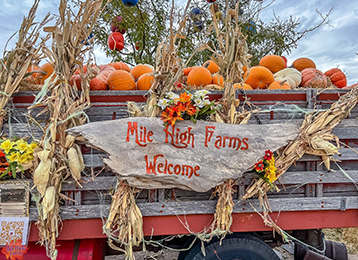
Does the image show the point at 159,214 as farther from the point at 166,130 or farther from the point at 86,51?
the point at 86,51

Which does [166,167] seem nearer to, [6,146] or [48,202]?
[48,202]

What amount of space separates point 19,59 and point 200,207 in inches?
80.7

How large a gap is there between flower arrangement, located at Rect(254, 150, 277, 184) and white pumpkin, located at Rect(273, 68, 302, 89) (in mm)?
1456

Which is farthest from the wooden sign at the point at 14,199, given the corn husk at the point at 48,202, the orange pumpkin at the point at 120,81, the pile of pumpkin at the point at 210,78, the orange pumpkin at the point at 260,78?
the orange pumpkin at the point at 260,78

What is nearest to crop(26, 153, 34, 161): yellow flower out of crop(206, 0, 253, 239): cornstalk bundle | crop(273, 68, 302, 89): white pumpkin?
crop(206, 0, 253, 239): cornstalk bundle

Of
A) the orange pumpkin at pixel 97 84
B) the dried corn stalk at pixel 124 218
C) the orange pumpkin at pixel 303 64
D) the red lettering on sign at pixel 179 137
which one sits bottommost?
the dried corn stalk at pixel 124 218

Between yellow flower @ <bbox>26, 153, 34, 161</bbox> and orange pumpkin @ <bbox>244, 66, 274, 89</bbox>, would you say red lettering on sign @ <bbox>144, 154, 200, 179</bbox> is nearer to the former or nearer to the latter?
yellow flower @ <bbox>26, 153, 34, 161</bbox>

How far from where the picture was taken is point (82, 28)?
226 centimetres

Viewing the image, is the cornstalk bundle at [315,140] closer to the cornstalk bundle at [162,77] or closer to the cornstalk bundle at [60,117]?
the cornstalk bundle at [162,77]

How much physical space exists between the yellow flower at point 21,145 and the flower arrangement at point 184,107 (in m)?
1.10

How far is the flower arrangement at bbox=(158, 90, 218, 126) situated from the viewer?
7.06 feet

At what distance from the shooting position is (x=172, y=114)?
84.4 inches

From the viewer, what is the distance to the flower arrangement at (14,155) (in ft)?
6.59

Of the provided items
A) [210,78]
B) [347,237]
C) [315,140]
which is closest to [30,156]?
[210,78]
